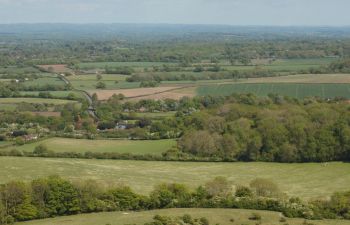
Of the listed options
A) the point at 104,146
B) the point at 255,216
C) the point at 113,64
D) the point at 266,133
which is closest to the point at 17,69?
the point at 113,64

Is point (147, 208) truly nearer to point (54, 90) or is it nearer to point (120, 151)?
point (120, 151)

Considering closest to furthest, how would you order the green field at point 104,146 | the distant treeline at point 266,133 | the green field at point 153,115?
the distant treeline at point 266,133
the green field at point 104,146
the green field at point 153,115

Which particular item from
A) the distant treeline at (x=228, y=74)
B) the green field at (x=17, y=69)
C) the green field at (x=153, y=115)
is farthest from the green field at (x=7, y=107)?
the green field at (x=17, y=69)

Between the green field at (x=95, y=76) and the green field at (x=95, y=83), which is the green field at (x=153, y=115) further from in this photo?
the green field at (x=95, y=76)

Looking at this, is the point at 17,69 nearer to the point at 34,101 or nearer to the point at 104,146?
the point at 34,101

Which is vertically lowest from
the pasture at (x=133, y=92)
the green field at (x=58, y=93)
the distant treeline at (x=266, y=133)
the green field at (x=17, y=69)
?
the green field at (x=17, y=69)

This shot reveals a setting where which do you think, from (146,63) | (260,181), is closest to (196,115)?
(260,181)
